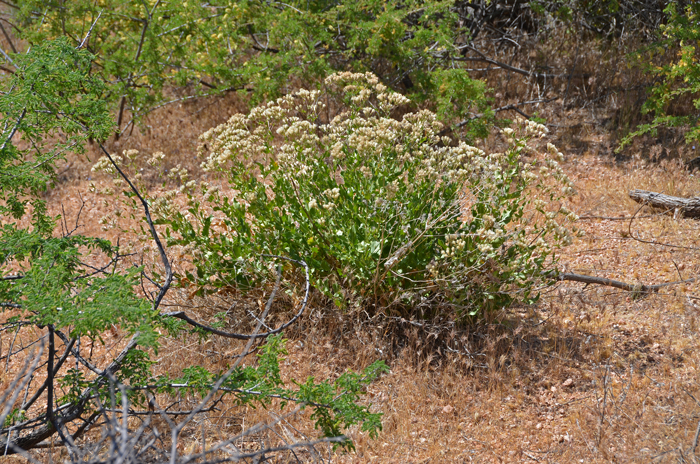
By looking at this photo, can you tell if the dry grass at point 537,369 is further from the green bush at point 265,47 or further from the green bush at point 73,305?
the green bush at point 265,47

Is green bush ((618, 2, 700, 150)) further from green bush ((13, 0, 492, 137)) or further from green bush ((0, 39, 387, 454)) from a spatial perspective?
green bush ((0, 39, 387, 454))

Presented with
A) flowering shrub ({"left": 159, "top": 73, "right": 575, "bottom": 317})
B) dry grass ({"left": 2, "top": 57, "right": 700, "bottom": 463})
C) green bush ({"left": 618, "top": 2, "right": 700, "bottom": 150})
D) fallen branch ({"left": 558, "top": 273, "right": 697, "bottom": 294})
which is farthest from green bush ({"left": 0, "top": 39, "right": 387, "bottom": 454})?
green bush ({"left": 618, "top": 2, "right": 700, "bottom": 150})

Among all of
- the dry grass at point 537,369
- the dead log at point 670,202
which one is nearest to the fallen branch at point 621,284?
the dry grass at point 537,369

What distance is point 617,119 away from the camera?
23.8ft

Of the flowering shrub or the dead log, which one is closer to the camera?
the flowering shrub

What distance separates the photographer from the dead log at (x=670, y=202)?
5.32 meters

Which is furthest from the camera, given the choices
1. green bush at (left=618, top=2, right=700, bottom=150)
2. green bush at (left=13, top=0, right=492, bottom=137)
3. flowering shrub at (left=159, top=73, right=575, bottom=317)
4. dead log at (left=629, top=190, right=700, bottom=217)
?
green bush at (left=13, top=0, right=492, bottom=137)

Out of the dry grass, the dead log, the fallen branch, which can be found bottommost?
the dry grass

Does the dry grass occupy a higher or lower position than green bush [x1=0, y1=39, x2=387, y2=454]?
lower

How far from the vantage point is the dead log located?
5.32 meters

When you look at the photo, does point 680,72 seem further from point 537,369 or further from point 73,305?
point 73,305

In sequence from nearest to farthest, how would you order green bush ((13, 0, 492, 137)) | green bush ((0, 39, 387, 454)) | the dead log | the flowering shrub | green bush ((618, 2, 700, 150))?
green bush ((0, 39, 387, 454)) → the flowering shrub → the dead log → green bush ((618, 2, 700, 150)) → green bush ((13, 0, 492, 137))

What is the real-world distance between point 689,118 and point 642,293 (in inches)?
111

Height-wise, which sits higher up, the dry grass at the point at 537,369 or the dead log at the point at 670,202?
the dead log at the point at 670,202
